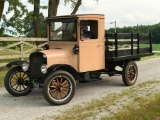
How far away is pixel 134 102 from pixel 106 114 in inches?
45.8

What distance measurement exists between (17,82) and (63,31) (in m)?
1.87

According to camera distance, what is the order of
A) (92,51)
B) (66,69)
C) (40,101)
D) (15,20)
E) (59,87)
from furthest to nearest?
(15,20), (92,51), (66,69), (40,101), (59,87)

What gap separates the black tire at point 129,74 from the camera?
28.9 ft

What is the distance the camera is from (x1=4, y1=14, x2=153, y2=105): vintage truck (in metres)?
6.84

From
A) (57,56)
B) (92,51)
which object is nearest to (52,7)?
(92,51)

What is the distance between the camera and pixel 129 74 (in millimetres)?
9117

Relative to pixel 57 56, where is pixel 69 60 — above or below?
below

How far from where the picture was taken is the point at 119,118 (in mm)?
5344

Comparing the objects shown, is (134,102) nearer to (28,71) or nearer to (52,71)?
(52,71)

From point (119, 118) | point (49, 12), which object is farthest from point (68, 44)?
point (49, 12)

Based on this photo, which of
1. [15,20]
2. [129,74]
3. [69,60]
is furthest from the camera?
[15,20]

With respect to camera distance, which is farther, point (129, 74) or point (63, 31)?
point (129, 74)

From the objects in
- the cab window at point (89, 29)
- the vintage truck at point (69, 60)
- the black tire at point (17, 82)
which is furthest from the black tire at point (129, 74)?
the black tire at point (17, 82)

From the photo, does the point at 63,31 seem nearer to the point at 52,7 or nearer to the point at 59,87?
the point at 59,87
